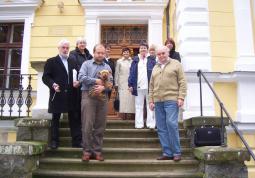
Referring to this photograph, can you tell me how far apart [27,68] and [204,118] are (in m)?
5.43

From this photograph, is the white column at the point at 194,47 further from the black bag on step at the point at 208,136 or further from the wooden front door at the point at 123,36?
the wooden front door at the point at 123,36

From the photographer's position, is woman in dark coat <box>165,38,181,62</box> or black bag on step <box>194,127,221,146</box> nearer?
black bag on step <box>194,127,221,146</box>

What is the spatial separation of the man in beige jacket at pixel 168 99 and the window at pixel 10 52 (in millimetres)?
5172

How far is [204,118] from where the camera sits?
19.2ft

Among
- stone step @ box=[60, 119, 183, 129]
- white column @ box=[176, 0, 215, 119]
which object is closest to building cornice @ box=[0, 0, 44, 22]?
white column @ box=[176, 0, 215, 119]

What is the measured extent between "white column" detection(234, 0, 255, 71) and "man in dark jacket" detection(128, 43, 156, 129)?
88.5 inches

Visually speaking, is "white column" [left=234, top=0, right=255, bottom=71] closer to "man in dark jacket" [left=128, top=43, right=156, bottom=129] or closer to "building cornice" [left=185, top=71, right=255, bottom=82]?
"building cornice" [left=185, top=71, right=255, bottom=82]

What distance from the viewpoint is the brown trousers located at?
5.32 metres

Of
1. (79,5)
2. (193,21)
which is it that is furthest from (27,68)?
(193,21)

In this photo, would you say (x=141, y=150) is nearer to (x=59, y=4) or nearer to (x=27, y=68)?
(x=27, y=68)

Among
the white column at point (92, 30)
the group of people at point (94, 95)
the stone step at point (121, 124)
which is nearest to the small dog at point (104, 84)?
the group of people at point (94, 95)

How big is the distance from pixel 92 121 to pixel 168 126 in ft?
3.83

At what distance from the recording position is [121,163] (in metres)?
5.45

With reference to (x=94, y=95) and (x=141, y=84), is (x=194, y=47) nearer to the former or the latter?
(x=141, y=84)
